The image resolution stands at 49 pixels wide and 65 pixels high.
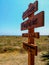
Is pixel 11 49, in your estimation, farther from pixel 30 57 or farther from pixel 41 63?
pixel 30 57

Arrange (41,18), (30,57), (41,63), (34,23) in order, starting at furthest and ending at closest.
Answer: (41,63), (30,57), (34,23), (41,18)

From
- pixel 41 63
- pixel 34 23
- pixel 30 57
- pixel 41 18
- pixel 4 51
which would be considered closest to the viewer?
pixel 41 18

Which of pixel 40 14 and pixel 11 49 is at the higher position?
pixel 40 14

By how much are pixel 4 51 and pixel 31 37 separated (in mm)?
9769

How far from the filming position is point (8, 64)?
Result: 33.1 ft

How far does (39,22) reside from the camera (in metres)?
4.81

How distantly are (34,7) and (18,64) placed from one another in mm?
5304

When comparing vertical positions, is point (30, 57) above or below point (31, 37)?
below

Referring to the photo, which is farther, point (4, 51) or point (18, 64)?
point (4, 51)

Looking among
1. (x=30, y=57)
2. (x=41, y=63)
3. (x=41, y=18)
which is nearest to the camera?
(x=41, y=18)

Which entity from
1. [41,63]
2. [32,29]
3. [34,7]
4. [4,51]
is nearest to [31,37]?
[32,29]

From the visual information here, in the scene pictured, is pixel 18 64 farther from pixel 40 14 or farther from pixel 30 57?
pixel 40 14

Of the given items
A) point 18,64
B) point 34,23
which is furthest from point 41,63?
point 34,23

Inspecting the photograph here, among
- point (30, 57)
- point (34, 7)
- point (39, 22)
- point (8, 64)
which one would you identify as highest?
point (34, 7)
